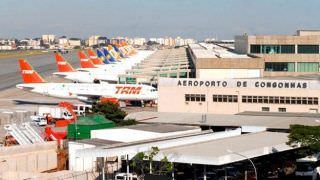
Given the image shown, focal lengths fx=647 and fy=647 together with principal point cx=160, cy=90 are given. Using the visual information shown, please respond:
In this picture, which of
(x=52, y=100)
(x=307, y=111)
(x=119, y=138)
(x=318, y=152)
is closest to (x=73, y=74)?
(x=52, y=100)

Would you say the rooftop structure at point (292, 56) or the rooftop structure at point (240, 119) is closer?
the rooftop structure at point (240, 119)

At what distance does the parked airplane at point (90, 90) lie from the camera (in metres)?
95.7

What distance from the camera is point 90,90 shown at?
9988 centimetres

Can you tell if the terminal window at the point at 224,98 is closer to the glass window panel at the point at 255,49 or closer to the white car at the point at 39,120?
the white car at the point at 39,120

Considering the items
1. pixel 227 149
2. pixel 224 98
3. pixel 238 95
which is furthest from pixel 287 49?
pixel 227 149

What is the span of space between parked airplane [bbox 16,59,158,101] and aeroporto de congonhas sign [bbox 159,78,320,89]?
82.2 feet

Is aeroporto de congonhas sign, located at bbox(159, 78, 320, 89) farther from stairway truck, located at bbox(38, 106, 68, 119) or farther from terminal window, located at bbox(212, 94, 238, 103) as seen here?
stairway truck, located at bbox(38, 106, 68, 119)

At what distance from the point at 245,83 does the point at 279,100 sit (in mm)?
3925

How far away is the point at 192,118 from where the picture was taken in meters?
62.8

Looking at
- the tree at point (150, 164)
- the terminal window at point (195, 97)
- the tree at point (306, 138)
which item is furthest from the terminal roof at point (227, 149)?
the terminal window at point (195, 97)

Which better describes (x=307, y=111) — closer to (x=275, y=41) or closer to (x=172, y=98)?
(x=172, y=98)

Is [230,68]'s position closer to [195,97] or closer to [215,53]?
[195,97]

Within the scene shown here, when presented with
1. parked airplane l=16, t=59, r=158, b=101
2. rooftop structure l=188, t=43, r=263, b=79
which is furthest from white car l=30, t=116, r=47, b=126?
parked airplane l=16, t=59, r=158, b=101

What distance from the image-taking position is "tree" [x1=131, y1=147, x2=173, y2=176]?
38.0 metres
